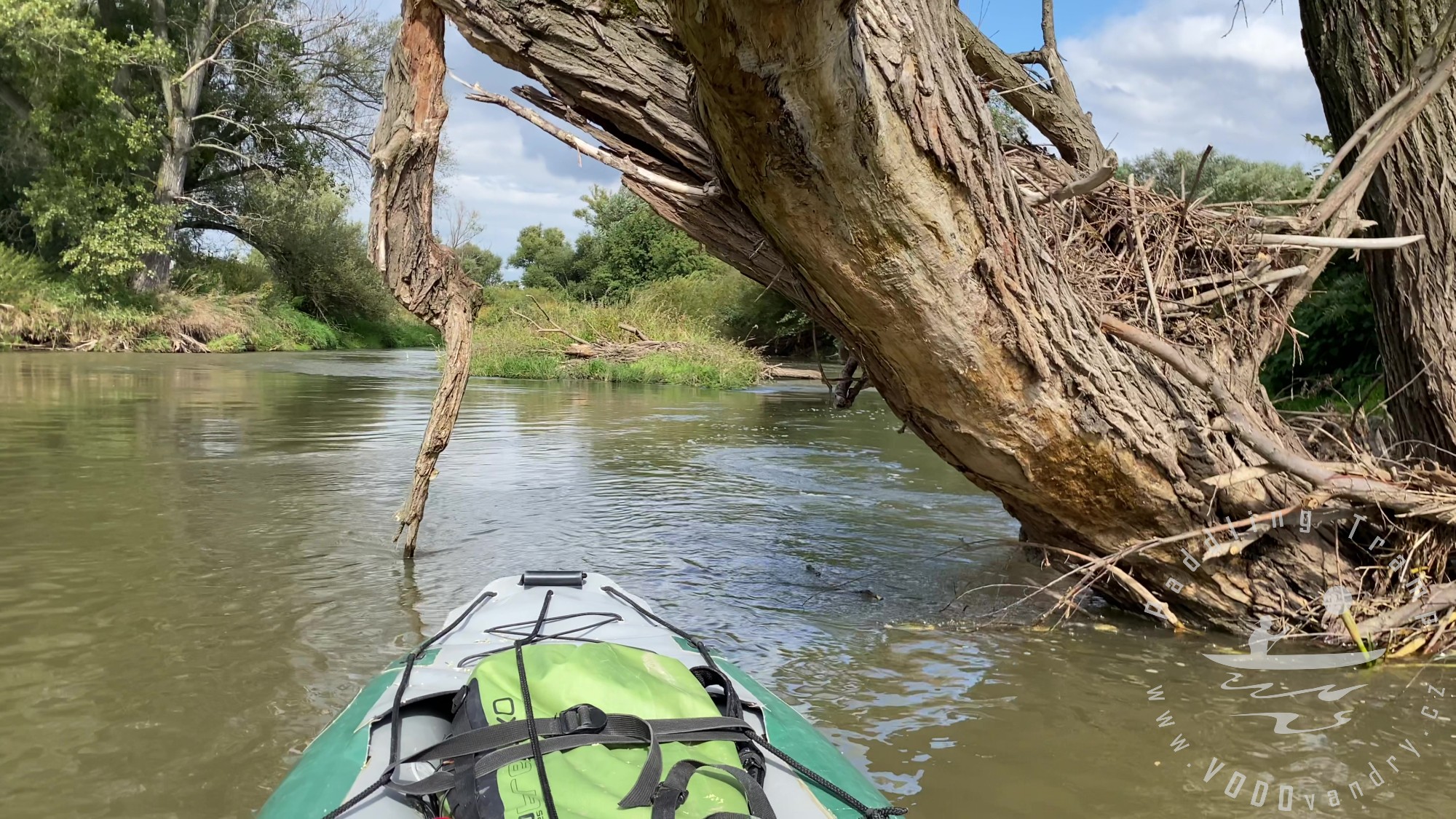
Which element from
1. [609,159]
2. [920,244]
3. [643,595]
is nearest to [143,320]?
[643,595]

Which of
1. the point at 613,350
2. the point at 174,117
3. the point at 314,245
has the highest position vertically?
the point at 174,117

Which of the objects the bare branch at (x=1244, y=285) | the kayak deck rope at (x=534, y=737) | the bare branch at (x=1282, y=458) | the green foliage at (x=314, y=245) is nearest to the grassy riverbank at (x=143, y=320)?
the green foliage at (x=314, y=245)

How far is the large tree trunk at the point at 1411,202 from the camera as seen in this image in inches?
152

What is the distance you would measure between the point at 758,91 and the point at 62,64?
77.6ft

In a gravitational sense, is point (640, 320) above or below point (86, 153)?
below

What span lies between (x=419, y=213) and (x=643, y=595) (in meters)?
2.07

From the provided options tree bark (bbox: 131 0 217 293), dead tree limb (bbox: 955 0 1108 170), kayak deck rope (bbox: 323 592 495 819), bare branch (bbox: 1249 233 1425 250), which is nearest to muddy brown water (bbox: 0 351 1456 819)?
kayak deck rope (bbox: 323 592 495 819)

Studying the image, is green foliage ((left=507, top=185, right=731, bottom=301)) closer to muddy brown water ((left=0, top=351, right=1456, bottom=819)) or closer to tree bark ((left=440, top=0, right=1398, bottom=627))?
muddy brown water ((left=0, top=351, right=1456, bottom=819))

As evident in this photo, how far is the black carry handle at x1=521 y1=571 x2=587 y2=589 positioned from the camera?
10.8 ft

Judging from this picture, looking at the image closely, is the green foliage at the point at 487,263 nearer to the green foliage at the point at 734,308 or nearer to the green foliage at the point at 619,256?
the green foliage at the point at 619,256

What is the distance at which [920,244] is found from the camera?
292cm

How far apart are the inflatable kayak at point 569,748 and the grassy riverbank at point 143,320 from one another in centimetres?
2146

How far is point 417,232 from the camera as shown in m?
4.43

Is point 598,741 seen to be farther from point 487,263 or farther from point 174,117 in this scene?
point 487,263
